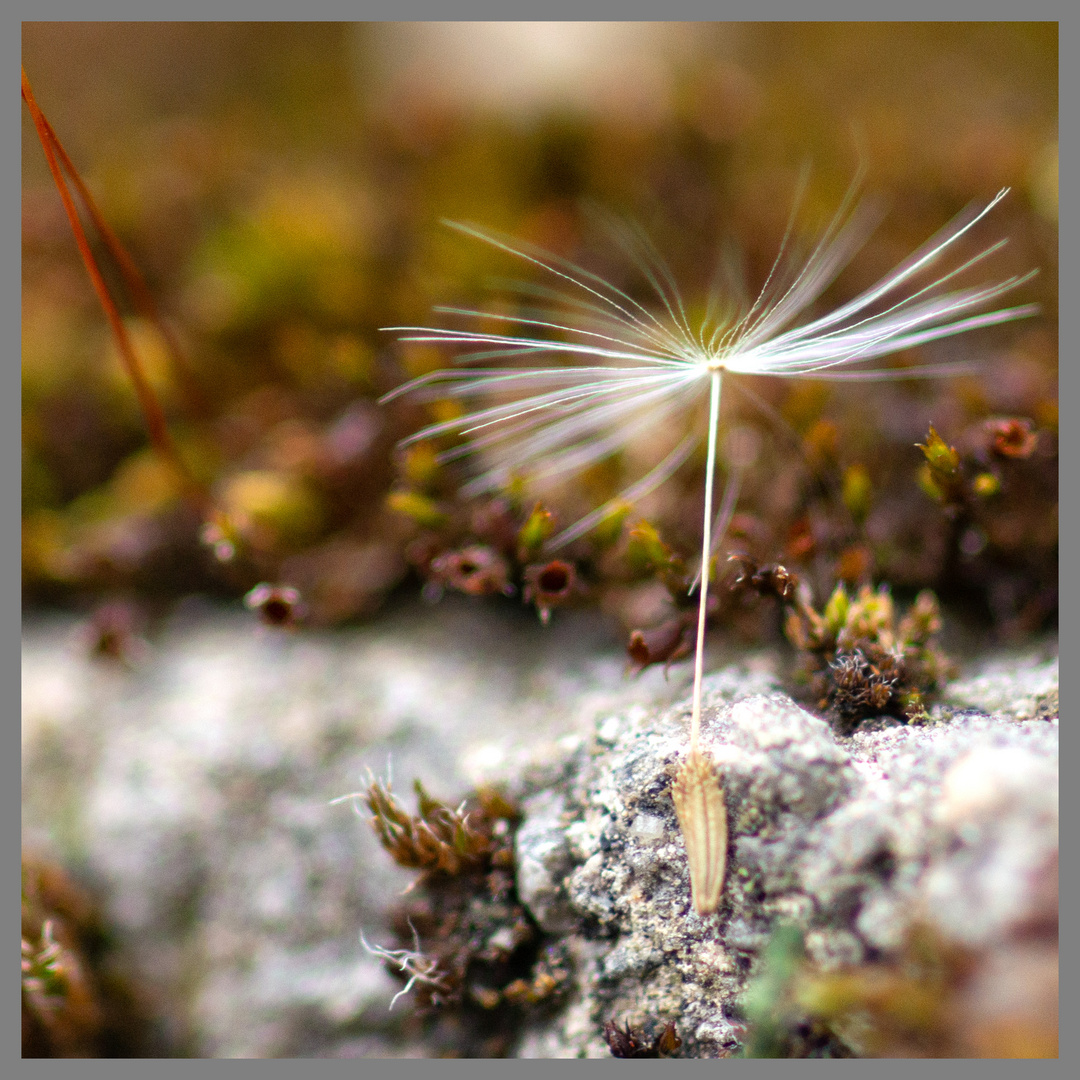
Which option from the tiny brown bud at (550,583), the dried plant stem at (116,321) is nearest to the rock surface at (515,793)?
the tiny brown bud at (550,583)

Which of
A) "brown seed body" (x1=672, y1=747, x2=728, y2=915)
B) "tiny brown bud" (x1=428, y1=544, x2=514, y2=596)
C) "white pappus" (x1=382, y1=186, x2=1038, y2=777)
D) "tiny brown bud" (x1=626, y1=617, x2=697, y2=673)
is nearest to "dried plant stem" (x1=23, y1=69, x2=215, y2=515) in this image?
"white pappus" (x1=382, y1=186, x2=1038, y2=777)

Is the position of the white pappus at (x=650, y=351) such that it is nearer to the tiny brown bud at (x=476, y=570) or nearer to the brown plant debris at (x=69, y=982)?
the tiny brown bud at (x=476, y=570)

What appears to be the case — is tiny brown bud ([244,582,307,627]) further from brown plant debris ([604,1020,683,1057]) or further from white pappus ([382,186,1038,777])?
brown plant debris ([604,1020,683,1057])

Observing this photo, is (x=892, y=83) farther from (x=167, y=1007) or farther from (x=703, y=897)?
(x=167, y=1007)

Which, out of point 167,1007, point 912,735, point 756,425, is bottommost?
point 167,1007

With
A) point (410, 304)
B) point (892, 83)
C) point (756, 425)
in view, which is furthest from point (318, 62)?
point (756, 425)

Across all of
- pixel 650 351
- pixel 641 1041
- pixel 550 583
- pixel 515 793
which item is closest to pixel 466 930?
pixel 515 793

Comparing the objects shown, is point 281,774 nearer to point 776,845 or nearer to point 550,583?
point 550,583

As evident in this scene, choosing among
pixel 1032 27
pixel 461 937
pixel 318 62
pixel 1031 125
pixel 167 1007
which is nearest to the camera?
pixel 461 937
